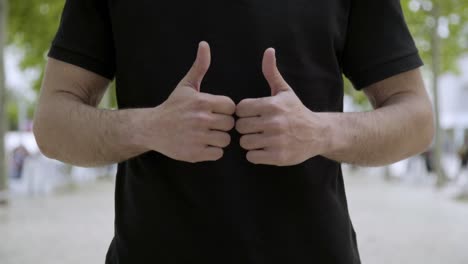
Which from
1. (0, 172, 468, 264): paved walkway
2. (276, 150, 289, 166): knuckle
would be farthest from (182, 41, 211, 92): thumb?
(0, 172, 468, 264): paved walkway

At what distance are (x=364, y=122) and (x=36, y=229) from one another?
28.2 feet

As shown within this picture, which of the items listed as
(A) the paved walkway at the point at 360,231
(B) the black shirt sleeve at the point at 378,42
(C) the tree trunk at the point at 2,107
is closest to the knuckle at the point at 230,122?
(B) the black shirt sleeve at the point at 378,42

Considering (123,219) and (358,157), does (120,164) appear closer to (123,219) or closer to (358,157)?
(123,219)

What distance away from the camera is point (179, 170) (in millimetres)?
1438

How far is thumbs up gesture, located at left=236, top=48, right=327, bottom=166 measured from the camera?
1.23 m

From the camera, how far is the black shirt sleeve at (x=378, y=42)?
1.53 metres

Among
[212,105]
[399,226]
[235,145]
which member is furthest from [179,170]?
[399,226]

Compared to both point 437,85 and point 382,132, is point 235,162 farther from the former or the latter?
point 437,85

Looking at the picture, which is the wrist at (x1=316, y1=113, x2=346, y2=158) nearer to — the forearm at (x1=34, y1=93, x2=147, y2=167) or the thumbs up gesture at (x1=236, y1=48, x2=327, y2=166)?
the thumbs up gesture at (x1=236, y1=48, x2=327, y2=166)

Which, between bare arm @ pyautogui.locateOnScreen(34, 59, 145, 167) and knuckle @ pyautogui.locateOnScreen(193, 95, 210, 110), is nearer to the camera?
knuckle @ pyautogui.locateOnScreen(193, 95, 210, 110)

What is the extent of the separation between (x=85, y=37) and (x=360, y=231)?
7.41m

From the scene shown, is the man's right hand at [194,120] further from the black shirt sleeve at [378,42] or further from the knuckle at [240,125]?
the black shirt sleeve at [378,42]

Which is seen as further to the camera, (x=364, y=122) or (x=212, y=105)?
(x=364, y=122)

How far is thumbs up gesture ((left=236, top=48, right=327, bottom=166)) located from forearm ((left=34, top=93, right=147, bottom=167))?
0.91 ft
